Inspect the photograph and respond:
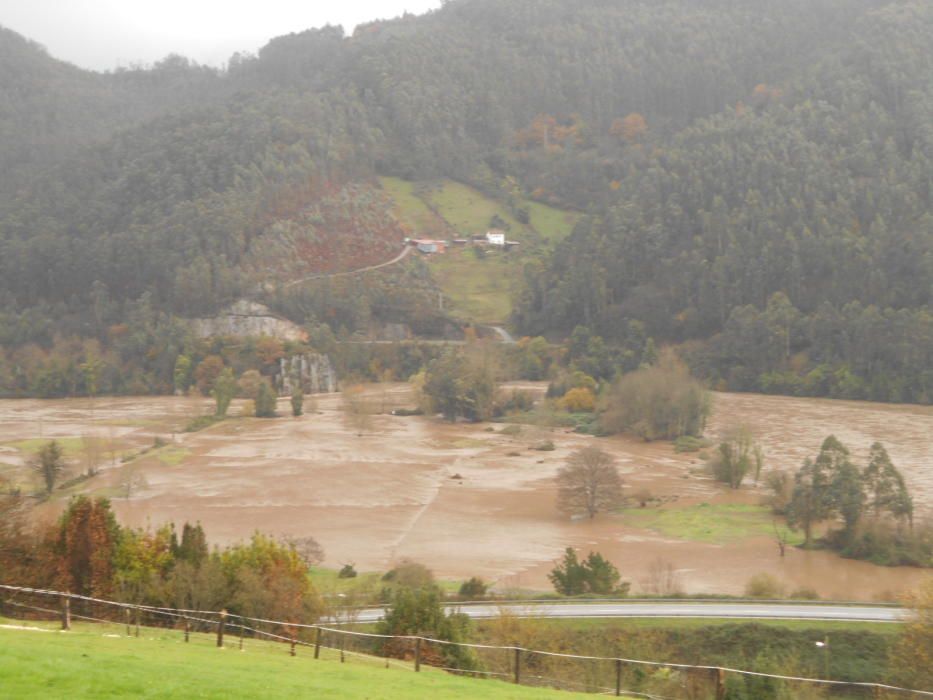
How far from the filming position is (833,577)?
38.1m

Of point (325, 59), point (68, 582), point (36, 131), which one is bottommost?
point (68, 582)

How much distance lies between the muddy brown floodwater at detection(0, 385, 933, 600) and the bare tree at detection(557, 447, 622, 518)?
934 mm

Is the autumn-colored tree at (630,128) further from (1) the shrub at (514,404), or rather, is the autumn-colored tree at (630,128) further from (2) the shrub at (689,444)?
(2) the shrub at (689,444)

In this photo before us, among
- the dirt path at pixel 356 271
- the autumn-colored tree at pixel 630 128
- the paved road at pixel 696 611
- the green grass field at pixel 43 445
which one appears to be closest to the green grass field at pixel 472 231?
the dirt path at pixel 356 271

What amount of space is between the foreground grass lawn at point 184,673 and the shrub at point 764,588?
685 inches

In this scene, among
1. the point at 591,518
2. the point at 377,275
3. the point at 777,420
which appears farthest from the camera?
the point at 377,275

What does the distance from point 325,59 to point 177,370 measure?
98938mm

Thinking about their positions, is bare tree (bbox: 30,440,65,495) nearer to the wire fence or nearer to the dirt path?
the wire fence

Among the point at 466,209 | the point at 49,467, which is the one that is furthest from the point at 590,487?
the point at 466,209

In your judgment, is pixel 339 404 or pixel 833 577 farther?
pixel 339 404

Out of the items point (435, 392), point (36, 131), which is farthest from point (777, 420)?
point (36, 131)

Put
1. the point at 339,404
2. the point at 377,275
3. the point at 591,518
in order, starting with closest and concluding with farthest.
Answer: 1. the point at 591,518
2. the point at 339,404
3. the point at 377,275

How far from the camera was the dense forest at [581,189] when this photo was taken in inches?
3780

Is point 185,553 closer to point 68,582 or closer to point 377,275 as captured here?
point 68,582
